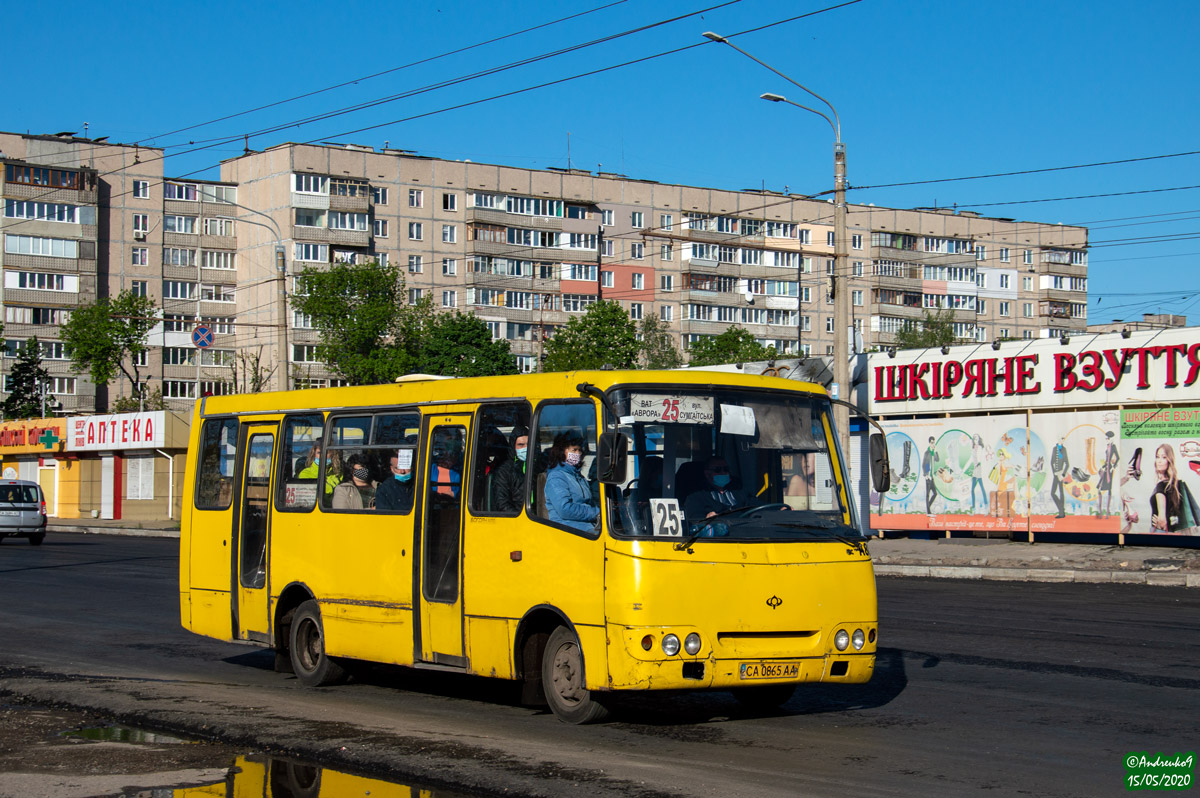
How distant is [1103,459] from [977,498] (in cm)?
339

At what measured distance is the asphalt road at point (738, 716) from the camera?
726 centimetres

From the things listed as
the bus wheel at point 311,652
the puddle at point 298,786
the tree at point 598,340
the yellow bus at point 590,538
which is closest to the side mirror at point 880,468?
the yellow bus at point 590,538

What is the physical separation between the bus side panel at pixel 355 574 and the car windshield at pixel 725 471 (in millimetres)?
2465

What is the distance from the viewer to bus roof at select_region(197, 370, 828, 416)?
9.07 meters

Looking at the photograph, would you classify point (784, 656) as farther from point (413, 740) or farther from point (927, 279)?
point (927, 279)

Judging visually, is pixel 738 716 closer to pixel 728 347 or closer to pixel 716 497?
pixel 716 497

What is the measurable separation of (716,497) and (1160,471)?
66.6 ft

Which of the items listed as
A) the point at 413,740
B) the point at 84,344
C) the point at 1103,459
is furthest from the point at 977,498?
the point at 84,344

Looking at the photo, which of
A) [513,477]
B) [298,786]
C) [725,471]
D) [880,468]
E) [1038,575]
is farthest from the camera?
[1038,575]

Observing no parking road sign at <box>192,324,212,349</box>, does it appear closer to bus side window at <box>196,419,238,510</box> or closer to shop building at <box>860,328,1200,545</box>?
shop building at <box>860,328,1200,545</box>

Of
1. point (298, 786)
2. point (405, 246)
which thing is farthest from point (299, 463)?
point (405, 246)

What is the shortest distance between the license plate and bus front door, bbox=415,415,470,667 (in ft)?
7.53

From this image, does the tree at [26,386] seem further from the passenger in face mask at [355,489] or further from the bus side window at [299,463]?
the passenger in face mask at [355,489]

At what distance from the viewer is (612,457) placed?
8.20 meters
